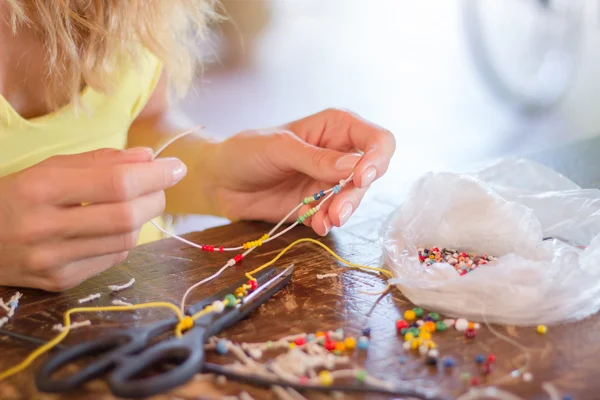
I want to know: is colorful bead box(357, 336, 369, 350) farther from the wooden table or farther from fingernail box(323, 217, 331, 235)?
fingernail box(323, 217, 331, 235)

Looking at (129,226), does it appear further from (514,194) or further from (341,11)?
(341,11)

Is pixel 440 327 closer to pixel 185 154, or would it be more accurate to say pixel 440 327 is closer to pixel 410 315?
pixel 410 315

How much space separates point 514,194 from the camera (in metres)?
0.95

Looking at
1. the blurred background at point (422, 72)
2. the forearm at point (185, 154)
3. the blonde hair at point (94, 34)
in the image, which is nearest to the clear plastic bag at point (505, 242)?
the forearm at point (185, 154)

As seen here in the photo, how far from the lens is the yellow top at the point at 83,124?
3.22ft

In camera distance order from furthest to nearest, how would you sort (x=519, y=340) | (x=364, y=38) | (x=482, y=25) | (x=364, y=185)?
(x=364, y=38) < (x=482, y=25) < (x=364, y=185) < (x=519, y=340)

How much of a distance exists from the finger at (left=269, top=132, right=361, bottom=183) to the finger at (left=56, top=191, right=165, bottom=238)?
271mm

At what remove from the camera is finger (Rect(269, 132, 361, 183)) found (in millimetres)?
875

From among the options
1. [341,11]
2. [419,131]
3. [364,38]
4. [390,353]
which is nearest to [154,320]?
[390,353]

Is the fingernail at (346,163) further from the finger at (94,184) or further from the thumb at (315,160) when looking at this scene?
the finger at (94,184)

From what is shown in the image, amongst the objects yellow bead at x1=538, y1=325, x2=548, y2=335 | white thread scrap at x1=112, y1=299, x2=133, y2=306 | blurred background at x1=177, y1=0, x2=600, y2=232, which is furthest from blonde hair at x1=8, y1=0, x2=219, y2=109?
blurred background at x1=177, y1=0, x2=600, y2=232

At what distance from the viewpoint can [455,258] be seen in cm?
81

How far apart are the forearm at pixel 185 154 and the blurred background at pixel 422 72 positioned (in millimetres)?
1172

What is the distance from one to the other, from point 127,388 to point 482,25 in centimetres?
335
